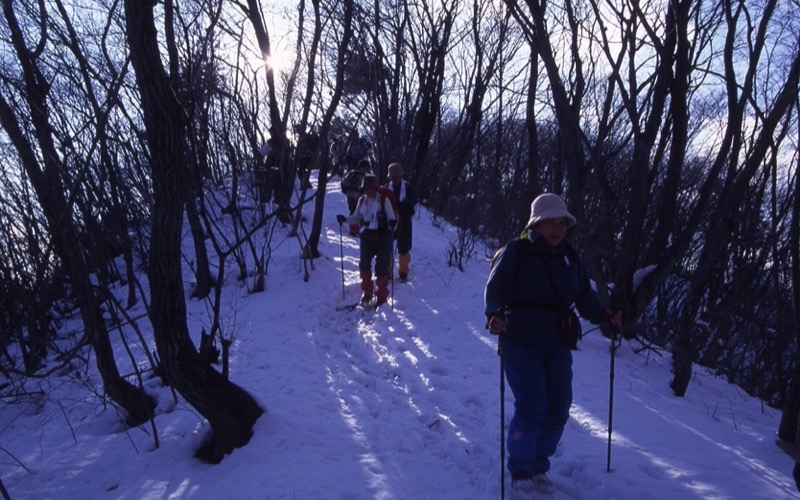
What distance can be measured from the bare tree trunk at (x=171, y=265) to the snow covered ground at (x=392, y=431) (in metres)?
0.23

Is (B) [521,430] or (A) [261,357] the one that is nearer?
(B) [521,430]

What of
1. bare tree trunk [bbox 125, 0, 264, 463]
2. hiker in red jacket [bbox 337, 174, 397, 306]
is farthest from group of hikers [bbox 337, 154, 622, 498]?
hiker in red jacket [bbox 337, 174, 397, 306]

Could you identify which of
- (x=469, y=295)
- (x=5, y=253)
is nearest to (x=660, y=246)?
(x=469, y=295)

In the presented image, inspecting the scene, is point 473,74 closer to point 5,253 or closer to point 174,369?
point 5,253

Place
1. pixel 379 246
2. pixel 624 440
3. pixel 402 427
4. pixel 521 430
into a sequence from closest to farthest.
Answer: pixel 521 430
pixel 624 440
pixel 402 427
pixel 379 246

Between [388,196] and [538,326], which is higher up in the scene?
[388,196]

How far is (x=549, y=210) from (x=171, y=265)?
2.47m

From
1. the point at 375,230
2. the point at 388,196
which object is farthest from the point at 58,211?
→ the point at 388,196

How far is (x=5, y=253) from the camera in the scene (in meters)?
8.40

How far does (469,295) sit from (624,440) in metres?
4.62

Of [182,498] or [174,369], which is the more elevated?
[174,369]

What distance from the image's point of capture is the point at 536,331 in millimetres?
3482

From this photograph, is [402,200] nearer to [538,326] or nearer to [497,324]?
[538,326]

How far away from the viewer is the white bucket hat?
3529 millimetres
